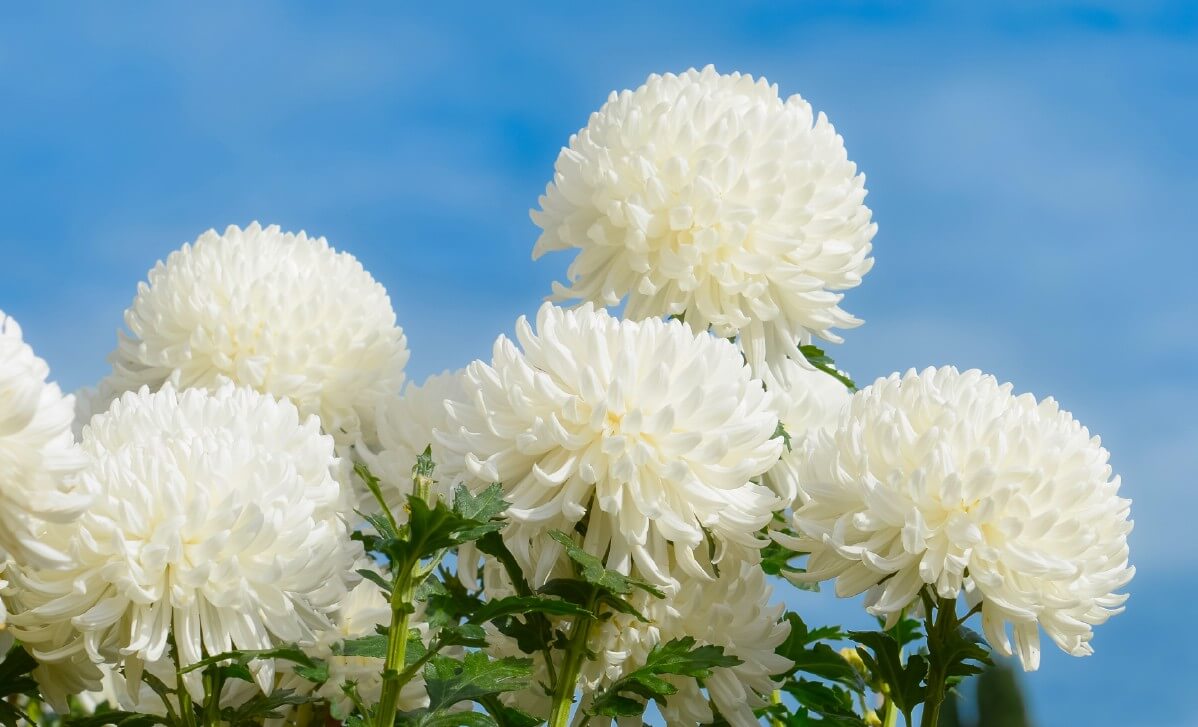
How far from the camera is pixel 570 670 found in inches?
56.7

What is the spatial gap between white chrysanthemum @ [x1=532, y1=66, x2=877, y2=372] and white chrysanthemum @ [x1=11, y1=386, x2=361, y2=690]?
588mm

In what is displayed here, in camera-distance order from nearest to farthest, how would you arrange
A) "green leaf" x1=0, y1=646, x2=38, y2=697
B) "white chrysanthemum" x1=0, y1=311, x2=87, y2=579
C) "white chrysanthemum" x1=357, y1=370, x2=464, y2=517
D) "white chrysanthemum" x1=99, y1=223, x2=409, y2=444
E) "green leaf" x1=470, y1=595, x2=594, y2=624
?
"white chrysanthemum" x1=0, y1=311, x2=87, y2=579, "green leaf" x1=470, y1=595, x2=594, y2=624, "green leaf" x1=0, y1=646, x2=38, y2=697, "white chrysanthemum" x1=357, y1=370, x2=464, y2=517, "white chrysanthemum" x1=99, y1=223, x2=409, y2=444

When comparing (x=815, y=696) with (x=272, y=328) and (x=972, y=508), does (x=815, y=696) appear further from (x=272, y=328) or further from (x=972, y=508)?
(x=272, y=328)

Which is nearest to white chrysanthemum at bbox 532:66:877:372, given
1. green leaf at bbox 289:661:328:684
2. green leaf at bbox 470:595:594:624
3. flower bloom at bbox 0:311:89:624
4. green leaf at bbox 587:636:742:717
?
green leaf at bbox 587:636:742:717

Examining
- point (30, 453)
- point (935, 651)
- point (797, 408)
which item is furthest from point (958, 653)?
point (30, 453)

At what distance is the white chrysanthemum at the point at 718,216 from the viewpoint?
5.97 ft

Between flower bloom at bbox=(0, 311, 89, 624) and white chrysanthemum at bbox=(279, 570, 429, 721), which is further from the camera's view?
white chrysanthemum at bbox=(279, 570, 429, 721)

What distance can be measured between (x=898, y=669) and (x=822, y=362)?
0.54 meters

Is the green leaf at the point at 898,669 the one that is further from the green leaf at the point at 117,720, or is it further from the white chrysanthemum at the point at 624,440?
the green leaf at the point at 117,720

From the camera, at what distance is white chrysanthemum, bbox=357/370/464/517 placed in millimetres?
1946

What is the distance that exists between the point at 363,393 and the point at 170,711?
29.2 inches

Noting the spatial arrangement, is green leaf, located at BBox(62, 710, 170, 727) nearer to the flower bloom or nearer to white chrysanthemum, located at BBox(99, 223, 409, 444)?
the flower bloom

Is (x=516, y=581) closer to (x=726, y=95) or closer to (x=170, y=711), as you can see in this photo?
(x=170, y=711)

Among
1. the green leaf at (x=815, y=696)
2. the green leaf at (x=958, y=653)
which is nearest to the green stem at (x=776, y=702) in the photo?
the green leaf at (x=815, y=696)
